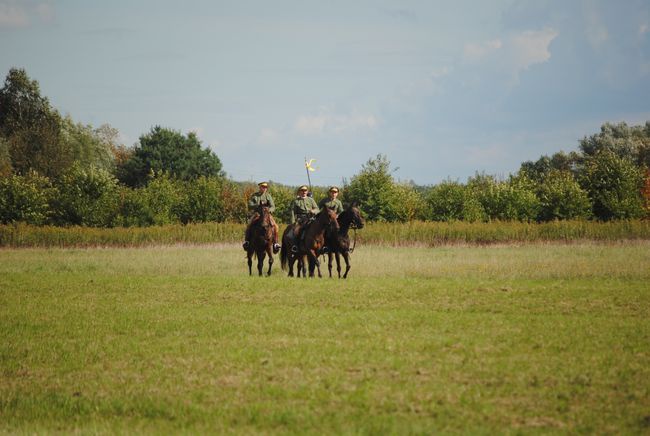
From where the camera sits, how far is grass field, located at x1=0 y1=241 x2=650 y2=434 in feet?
31.0

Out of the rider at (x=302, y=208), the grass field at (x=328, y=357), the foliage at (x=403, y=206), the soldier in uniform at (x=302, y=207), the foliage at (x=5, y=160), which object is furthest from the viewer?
the foliage at (x=5, y=160)

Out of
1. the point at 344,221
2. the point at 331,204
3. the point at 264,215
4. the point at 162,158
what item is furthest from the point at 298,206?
the point at 162,158

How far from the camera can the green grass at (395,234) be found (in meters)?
47.3

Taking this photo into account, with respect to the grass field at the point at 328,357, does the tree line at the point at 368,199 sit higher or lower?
higher

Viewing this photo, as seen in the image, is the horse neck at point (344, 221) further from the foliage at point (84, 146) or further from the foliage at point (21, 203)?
the foliage at point (84, 146)

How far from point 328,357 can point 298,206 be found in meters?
15.9

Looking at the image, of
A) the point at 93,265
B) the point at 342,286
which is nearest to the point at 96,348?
the point at 342,286

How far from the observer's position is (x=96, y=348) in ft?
44.5

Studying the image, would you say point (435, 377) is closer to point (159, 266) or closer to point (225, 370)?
point (225, 370)

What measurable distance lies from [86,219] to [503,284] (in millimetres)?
44171


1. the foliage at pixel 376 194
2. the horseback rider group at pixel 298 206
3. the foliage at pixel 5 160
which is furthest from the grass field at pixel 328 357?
the foliage at pixel 5 160

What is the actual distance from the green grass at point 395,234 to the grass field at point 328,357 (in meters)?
24.6

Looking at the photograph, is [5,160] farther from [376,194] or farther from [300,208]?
[300,208]

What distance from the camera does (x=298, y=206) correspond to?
27984 millimetres
